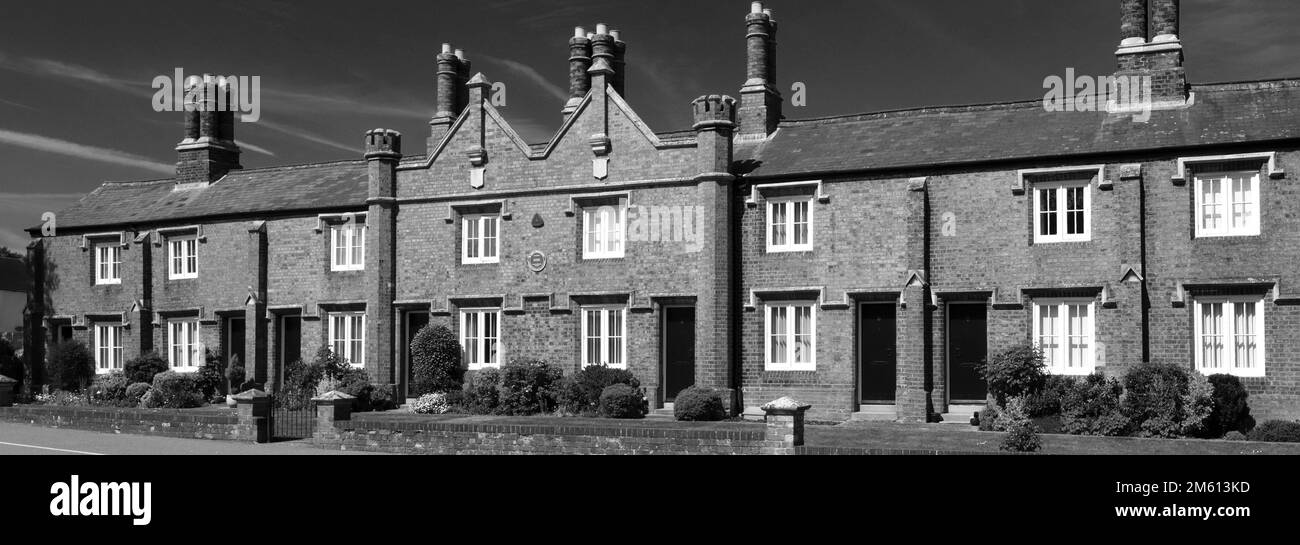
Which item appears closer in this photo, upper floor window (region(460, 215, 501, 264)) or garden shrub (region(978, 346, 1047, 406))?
garden shrub (region(978, 346, 1047, 406))

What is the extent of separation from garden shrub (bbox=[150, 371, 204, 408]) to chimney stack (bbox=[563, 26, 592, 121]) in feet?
41.4

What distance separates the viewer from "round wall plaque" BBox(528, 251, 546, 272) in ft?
96.9

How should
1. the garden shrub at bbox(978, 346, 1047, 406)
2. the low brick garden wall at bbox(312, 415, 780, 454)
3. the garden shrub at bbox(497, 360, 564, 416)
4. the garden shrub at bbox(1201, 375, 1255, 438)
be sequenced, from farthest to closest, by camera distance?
1. the garden shrub at bbox(497, 360, 564, 416)
2. the garden shrub at bbox(978, 346, 1047, 406)
3. the garden shrub at bbox(1201, 375, 1255, 438)
4. the low brick garden wall at bbox(312, 415, 780, 454)

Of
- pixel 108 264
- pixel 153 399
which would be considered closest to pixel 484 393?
pixel 153 399

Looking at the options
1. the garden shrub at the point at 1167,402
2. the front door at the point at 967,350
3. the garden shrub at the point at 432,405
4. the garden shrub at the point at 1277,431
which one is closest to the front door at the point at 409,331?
the garden shrub at the point at 432,405

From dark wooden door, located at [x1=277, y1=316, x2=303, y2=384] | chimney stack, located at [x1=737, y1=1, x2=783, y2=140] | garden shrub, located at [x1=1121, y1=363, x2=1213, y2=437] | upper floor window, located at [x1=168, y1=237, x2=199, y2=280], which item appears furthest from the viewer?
upper floor window, located at [x1=168, y1=237, x2=199, y2=280]

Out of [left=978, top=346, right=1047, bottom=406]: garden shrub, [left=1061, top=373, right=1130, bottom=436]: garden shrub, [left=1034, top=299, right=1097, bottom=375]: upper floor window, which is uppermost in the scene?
[left=1034, top=299, right=1097, bottom=375]: upper floor window

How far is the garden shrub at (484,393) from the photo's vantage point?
2823 cm

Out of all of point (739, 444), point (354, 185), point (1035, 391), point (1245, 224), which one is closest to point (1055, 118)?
point (1245, 224)

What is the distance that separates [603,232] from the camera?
29.0 meters

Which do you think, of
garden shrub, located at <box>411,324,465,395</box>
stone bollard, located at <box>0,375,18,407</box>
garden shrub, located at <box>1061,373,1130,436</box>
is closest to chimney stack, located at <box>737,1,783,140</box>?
garden shrub, located at <box>411,324,465,395</box>

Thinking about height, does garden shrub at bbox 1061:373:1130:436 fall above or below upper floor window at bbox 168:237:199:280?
below

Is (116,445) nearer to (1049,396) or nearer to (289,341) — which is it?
(289,341)

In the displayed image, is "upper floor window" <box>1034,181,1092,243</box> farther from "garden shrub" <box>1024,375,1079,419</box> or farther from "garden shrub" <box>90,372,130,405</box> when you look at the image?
"garden shrub" <box>90,372,130,405</box>
